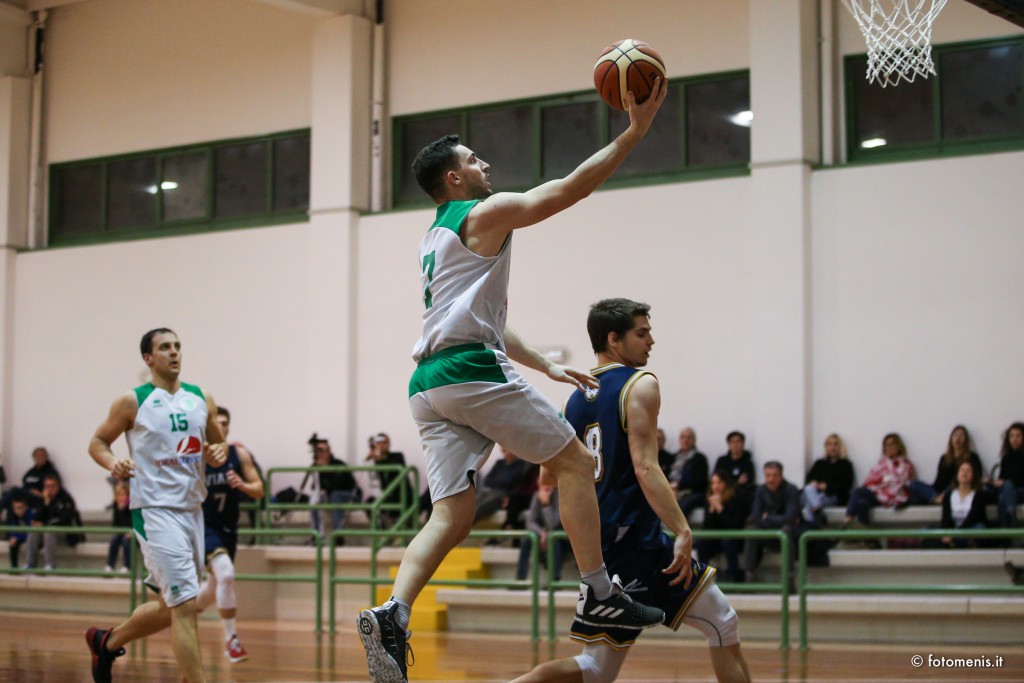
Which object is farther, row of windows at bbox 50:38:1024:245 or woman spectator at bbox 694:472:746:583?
row of windows at bbox 50:38:1024:245

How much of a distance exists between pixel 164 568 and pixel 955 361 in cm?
872

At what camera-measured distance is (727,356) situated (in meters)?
13.9

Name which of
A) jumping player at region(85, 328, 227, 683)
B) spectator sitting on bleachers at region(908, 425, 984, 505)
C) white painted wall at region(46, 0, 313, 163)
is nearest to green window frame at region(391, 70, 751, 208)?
Result: white painted wall at region(46, 0, 313, 163)

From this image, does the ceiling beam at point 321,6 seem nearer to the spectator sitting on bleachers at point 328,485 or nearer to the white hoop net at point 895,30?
the spectator sitting on bleachers at point 328,485

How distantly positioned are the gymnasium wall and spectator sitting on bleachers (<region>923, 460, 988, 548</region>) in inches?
40.5

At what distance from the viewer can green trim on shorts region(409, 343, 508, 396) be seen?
179 inches

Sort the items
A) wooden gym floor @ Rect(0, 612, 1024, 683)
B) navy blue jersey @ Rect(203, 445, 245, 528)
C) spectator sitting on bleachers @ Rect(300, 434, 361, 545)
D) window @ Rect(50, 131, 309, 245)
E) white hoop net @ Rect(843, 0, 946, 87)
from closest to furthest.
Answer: wooden gym floor @ Rect(0, 612, 1024, 683), white hoop net @ Rect(843, 0, 946, 87), navy blue jersey @ Rect(203, 445, 245, 528), spectator sitting on bleachers @ Rect(300, 434, 361, 545), window @ Rect(50, 131, 309, 245)

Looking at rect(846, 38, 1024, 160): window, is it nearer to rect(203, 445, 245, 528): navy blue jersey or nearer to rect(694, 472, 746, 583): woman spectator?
rect(694, 472, 746, 583): woman spectator

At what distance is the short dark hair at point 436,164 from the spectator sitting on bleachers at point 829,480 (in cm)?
862

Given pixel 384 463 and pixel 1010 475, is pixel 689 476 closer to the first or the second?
pixel 1010 475

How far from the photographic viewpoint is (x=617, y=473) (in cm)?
517

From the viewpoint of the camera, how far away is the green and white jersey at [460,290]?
4.59 metres

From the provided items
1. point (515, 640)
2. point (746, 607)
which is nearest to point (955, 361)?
point (746, 607)

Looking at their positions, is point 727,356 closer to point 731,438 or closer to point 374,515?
point 731,438
